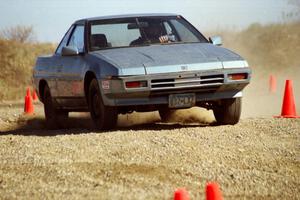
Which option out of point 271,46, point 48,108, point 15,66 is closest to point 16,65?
point 15,66

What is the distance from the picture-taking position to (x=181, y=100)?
9672 mm

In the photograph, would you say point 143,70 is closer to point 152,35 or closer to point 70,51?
point 152,35

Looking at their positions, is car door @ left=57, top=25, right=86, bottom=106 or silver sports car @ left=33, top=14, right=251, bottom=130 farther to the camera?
car door @ left=57, top=25, right=86, bottom=106

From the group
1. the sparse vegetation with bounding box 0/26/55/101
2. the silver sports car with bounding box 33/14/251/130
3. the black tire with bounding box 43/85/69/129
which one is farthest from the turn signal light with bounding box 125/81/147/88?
the sparse vegetation with bounding box 0/26/55/101

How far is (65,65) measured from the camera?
11242mm

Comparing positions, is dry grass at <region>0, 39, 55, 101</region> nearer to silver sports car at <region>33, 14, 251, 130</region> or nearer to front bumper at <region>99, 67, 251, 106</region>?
silver sports car at <region>33, 14, 251, 130</region>

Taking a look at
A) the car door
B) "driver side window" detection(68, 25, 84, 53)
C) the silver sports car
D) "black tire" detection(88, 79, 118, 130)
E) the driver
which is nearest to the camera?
the silver sports car

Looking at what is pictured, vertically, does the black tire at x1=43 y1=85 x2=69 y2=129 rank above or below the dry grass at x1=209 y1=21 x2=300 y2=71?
above

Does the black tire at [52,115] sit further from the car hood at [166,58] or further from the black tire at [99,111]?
the car hood at [166,58]

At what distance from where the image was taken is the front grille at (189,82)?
373 inches

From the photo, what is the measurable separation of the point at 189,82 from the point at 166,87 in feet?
0.99

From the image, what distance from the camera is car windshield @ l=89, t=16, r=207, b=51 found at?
10680mm

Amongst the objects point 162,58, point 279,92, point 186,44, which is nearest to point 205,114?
point 186,44

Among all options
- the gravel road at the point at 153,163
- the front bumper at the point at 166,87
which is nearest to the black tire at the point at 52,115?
the gravel road at the point at 153,163
